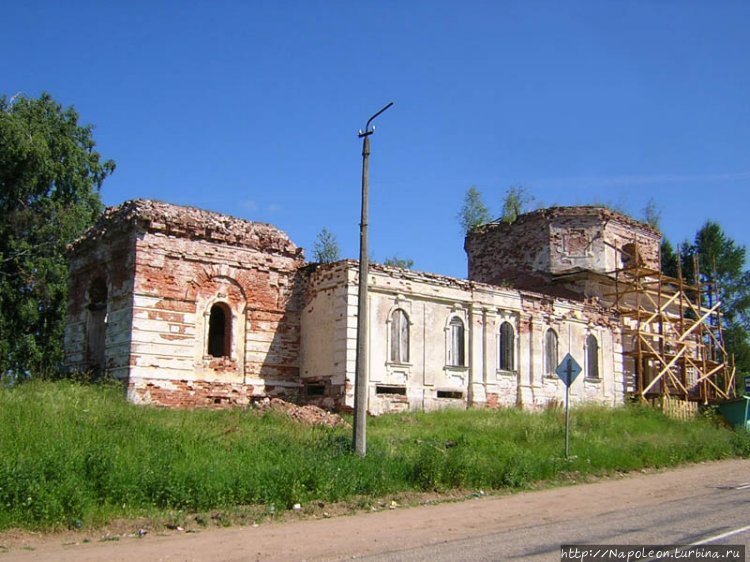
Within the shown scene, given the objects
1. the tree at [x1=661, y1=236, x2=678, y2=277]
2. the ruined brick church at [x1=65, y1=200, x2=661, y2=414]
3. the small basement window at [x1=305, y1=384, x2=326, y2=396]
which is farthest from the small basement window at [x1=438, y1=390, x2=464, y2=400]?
the tree at [x1=661, y1=236, x2=678, y2=277]

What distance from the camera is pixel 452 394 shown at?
2434cm

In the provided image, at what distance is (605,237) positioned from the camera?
3206 centimetres

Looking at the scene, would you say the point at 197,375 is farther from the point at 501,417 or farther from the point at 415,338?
the point at 501,417

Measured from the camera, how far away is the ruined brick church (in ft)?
67.7

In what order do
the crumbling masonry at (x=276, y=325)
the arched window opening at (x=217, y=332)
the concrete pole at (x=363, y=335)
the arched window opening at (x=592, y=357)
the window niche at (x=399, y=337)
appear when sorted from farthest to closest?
the arched window opening at (x=592, y=357) < the window niche at (x=399, y=337) < the arched window opening at (x=217, y=332) < the crumbling masonry at (x=276, y=325) < the concrete pole at (x=363, y=335)

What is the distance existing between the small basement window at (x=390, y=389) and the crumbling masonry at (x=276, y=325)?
34 mm

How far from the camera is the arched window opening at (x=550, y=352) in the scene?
2725cm

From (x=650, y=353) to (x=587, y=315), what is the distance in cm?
328

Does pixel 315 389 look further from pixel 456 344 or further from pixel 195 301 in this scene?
pixel 456 344

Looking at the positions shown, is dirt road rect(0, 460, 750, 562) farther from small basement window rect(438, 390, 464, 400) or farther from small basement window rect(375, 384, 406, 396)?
small basement window rect(438, 390, 464, 400)

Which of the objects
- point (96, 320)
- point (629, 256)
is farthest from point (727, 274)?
point (96, 320)

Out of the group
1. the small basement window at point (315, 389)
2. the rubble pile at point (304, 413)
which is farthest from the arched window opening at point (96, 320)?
the small basement window at point (315, 389)

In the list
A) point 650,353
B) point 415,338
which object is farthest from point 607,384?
point 415,338

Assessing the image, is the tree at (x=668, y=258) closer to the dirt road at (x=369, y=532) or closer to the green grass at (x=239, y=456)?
the green grass at (x=239, y=456)
